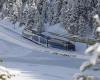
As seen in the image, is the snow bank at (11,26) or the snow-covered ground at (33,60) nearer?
the snow-covered ground at (33,60)

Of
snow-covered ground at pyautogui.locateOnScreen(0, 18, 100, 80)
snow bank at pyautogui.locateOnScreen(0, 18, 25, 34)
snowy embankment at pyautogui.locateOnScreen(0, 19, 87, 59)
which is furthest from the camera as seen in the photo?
snow bank at pyautogui.locateOnScreen(0, 18, 25, 34)

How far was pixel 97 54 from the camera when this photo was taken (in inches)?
82.3

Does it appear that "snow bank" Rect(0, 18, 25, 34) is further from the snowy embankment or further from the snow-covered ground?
the snow-covered ground

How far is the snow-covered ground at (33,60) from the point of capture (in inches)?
807

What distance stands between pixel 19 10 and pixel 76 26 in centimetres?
1282

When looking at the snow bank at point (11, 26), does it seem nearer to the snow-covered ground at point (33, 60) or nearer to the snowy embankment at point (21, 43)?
the snowy embankment at point (21, 43)

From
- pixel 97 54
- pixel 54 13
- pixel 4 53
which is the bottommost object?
pixel 4 53

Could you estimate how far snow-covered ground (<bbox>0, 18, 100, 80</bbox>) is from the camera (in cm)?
2049

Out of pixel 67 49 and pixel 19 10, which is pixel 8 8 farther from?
pixel 67 49

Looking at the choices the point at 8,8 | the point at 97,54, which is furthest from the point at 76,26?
the point at 97,54

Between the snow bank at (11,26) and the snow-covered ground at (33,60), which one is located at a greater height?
the snow-covered ground at (33,60)

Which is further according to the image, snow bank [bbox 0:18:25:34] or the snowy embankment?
snow bank [bbox 0:18:25:34]

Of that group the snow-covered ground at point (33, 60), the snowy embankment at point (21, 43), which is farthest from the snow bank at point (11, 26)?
the snow-covered ground at point (33, 60)

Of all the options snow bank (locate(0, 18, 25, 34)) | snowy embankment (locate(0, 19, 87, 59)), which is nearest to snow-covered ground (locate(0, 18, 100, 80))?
snowy embankment (locate(0, 19, 87, 59))
